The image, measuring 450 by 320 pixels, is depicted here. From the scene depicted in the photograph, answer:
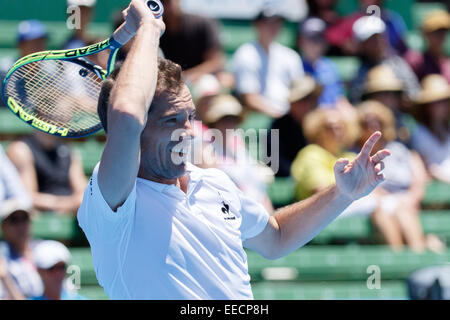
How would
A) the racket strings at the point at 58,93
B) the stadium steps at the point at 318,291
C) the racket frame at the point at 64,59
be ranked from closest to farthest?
the racket frame at the point at 64,59 < the racket strings at the point at 58,93 < the stadium steps at the point at 318,291

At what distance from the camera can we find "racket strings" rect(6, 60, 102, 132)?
322cm

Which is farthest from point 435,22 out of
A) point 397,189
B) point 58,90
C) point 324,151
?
point 58,90

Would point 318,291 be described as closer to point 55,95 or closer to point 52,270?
point 52,270

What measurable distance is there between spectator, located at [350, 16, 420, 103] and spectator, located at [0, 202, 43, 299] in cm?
347

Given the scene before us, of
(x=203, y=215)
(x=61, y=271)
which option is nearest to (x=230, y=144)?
(x=61, y=271)

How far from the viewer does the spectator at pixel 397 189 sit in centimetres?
665

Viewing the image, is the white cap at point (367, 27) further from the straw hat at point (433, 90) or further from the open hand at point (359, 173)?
the open hand at point (359, 173)

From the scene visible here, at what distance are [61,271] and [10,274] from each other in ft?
1.11

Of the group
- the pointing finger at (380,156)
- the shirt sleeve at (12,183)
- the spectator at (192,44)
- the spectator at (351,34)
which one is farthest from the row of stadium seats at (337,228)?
the pointing finger at (380,156)

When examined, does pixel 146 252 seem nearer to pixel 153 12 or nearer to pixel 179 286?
pixel 179 286

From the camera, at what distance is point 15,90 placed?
3.26m

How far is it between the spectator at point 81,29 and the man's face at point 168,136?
4.21 meters

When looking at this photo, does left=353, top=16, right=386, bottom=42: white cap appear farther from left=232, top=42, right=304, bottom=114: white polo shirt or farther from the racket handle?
the racket handle

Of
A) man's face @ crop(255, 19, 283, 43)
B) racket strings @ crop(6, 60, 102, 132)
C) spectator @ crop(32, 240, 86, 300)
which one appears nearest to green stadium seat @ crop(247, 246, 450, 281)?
spectator @ crop(32, 240, 86, 300)
